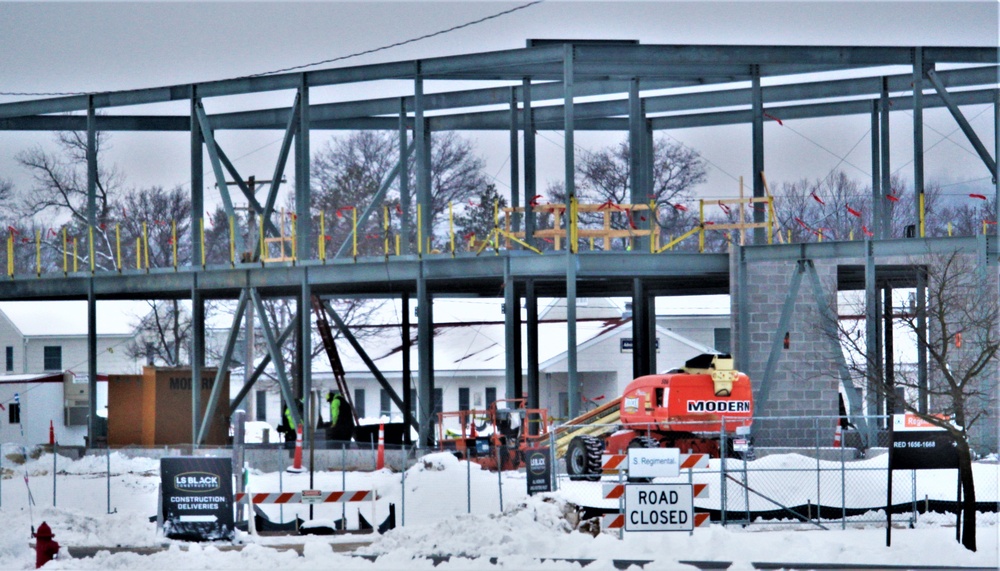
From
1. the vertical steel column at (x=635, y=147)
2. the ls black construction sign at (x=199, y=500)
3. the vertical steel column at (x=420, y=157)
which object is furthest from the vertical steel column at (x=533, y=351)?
the ls black construction sign at (x=199, y=500)

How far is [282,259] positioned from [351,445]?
5076 millimetres

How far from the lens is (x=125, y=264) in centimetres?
6234

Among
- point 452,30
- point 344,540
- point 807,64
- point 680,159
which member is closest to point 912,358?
point 680,159

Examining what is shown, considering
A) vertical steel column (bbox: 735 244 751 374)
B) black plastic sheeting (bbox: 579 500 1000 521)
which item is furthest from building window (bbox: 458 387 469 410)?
black plastic sheeting (bbox: 579 500 1000 521)

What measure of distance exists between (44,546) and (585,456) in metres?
12.6

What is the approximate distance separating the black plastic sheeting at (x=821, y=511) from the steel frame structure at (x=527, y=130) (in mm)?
7631

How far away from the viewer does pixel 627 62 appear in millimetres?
30625

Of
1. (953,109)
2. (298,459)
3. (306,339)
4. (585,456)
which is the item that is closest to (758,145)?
(953,109)

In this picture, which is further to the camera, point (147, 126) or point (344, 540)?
point (147, 126)

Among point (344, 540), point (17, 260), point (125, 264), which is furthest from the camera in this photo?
point (125, 264)

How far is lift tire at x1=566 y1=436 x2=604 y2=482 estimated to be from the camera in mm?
26516

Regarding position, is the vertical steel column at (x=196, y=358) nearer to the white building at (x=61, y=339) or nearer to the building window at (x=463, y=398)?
the white building at (x=61, y=339)

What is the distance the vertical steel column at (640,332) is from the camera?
38.0 meters

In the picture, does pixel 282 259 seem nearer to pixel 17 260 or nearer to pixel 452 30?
pixel 452 30
